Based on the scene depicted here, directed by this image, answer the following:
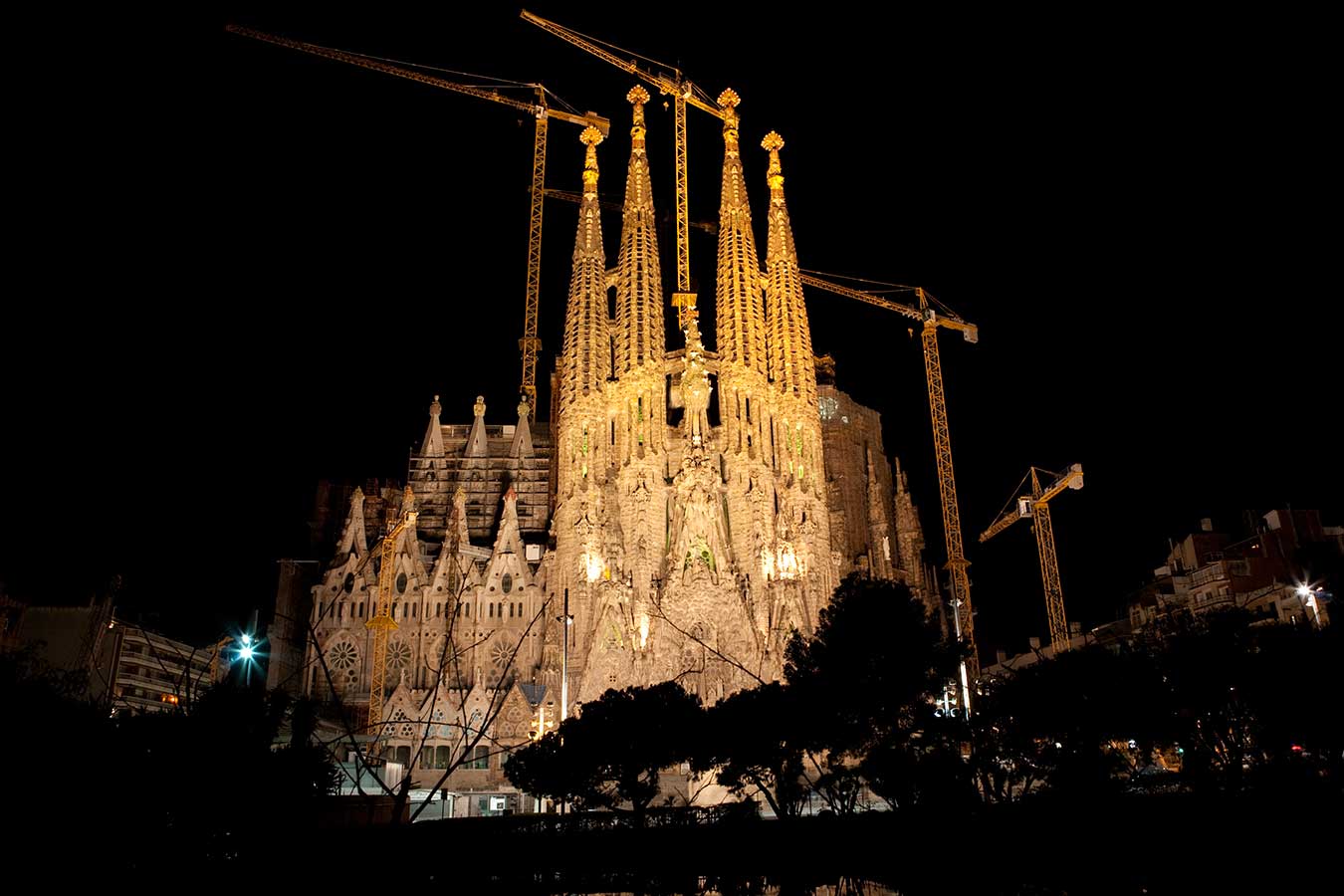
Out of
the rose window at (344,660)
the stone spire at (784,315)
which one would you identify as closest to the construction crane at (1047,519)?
the stone spire at (784,315)

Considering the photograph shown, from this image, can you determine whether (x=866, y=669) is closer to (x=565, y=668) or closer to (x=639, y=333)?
(x=565, y=668)

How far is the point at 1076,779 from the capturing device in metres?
25.1

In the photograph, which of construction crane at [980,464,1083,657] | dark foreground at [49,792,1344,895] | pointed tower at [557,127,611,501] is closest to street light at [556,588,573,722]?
pointed tower at [557,127,611,501]

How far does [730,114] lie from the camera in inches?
2825

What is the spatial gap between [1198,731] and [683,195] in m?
58.6

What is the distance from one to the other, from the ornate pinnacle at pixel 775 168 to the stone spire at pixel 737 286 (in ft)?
8.12

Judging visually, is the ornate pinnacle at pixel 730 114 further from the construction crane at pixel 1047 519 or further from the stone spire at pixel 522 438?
the construction crane at pixel 1047 519

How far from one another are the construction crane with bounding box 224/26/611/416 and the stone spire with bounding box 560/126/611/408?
39.8ft

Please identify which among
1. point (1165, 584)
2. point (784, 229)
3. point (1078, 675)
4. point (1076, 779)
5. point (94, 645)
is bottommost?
point (1076, 779)

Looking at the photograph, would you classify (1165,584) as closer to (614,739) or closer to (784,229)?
(784,229)

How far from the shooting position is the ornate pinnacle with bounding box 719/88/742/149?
69.7m

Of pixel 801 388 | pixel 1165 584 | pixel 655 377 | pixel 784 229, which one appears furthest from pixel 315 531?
pixel 1165 584

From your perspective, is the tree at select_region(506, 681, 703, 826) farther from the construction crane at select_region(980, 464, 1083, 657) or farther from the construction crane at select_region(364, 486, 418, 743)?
the construction crane at select_region(980, 464, 1083, 657)

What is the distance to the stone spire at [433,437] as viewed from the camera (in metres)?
66.9
